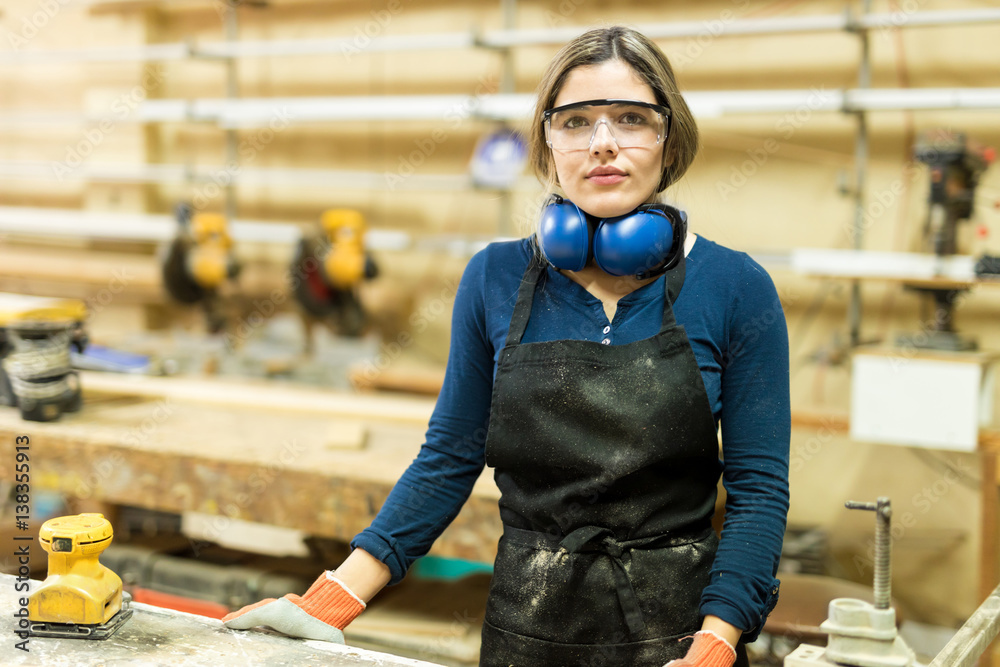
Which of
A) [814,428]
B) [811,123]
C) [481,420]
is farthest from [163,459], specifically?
[811,123]

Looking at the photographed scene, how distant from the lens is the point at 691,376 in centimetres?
119

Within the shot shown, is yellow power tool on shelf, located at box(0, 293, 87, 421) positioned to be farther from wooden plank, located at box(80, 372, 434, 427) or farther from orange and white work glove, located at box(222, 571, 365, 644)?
orange and white work glove, located at box(222, 571, 365, 644)

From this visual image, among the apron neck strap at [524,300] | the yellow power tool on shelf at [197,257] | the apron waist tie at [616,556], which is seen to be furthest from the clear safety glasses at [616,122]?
the yellow power tool on shelf at [197,257]

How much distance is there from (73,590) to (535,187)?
8.45 ft

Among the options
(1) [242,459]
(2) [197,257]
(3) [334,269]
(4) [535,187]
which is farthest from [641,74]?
(2) [197,257]

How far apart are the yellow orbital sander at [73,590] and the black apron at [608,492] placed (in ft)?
1.82

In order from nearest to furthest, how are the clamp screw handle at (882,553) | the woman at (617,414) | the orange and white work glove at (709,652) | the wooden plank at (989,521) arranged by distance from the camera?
the orange and white work glove at (709,652) < the woman at (617,414) < the clamp screw handle at (882,553) < the wooden plank at (989,521)

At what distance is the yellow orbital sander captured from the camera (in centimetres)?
120

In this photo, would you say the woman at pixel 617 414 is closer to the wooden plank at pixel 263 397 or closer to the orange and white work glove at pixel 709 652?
the orange and white work glove at pixel 709 652

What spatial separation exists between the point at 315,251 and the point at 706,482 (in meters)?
2.74

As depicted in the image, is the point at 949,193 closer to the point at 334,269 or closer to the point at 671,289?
the point at 671,289

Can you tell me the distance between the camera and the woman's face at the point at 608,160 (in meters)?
1.22

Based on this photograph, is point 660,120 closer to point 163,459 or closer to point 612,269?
point 612,269

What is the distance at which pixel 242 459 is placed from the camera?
7.07 ft
